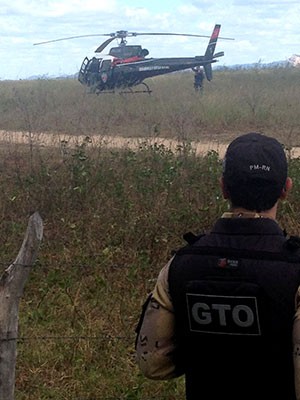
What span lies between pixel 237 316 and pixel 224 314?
0.04m

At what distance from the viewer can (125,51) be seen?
27188mm

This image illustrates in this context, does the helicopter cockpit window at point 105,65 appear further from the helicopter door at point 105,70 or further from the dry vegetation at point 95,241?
the dry vegetation at point 95,241

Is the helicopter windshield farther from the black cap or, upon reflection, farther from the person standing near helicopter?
the black cap

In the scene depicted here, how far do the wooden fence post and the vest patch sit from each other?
47.8 inches

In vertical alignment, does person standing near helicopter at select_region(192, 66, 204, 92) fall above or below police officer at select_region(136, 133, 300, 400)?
below

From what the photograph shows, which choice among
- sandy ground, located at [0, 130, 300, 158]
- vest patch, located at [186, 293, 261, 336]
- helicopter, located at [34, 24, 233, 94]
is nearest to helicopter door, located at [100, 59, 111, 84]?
helicopter, located at [34, 24, 233, 94]

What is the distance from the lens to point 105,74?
25641 mm

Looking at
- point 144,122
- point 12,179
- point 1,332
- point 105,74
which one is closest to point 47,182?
point 12,179

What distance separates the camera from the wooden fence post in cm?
307

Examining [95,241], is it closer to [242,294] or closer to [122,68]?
Result: [242,294]

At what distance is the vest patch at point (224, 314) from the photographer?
1945mm

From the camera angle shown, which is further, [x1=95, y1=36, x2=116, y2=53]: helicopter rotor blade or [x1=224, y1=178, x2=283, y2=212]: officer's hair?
[x1=95, y1=36, x2=116, y2=53]: helicopter rotor blade

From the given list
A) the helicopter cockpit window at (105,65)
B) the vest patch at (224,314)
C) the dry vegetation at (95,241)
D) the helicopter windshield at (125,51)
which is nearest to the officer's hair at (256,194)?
the vest patch at (224,314)

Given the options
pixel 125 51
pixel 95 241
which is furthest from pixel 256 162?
pixel 125 51
